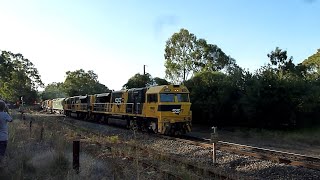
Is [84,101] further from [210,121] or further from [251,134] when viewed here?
[251,134]

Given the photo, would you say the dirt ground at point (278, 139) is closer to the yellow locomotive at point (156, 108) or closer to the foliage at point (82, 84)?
the yellow locomotive at point (156, 108)

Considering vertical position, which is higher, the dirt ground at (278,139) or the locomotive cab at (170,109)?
the locomotive cab at (170,109)

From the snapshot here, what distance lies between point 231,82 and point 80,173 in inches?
845

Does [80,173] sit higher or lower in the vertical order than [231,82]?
lower

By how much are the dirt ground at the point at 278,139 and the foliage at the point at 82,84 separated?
76511 mm

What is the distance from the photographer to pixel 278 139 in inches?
855

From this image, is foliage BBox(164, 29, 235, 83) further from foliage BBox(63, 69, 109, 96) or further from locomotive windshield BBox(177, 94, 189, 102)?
foliage BBox(63, 69, 109, 96)

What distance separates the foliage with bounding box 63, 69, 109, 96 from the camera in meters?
99.1

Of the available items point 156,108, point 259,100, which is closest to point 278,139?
point 259,100

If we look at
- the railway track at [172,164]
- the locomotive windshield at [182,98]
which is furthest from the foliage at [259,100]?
the railway track at [172,164]

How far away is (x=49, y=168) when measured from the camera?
31.0 feet

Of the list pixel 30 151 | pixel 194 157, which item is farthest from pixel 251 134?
pixel 30 151

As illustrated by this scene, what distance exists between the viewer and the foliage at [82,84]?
99.1 meters

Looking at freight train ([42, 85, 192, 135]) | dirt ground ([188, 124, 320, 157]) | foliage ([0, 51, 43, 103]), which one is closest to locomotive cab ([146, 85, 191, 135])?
freight train ([42, 85, 192, 135])
